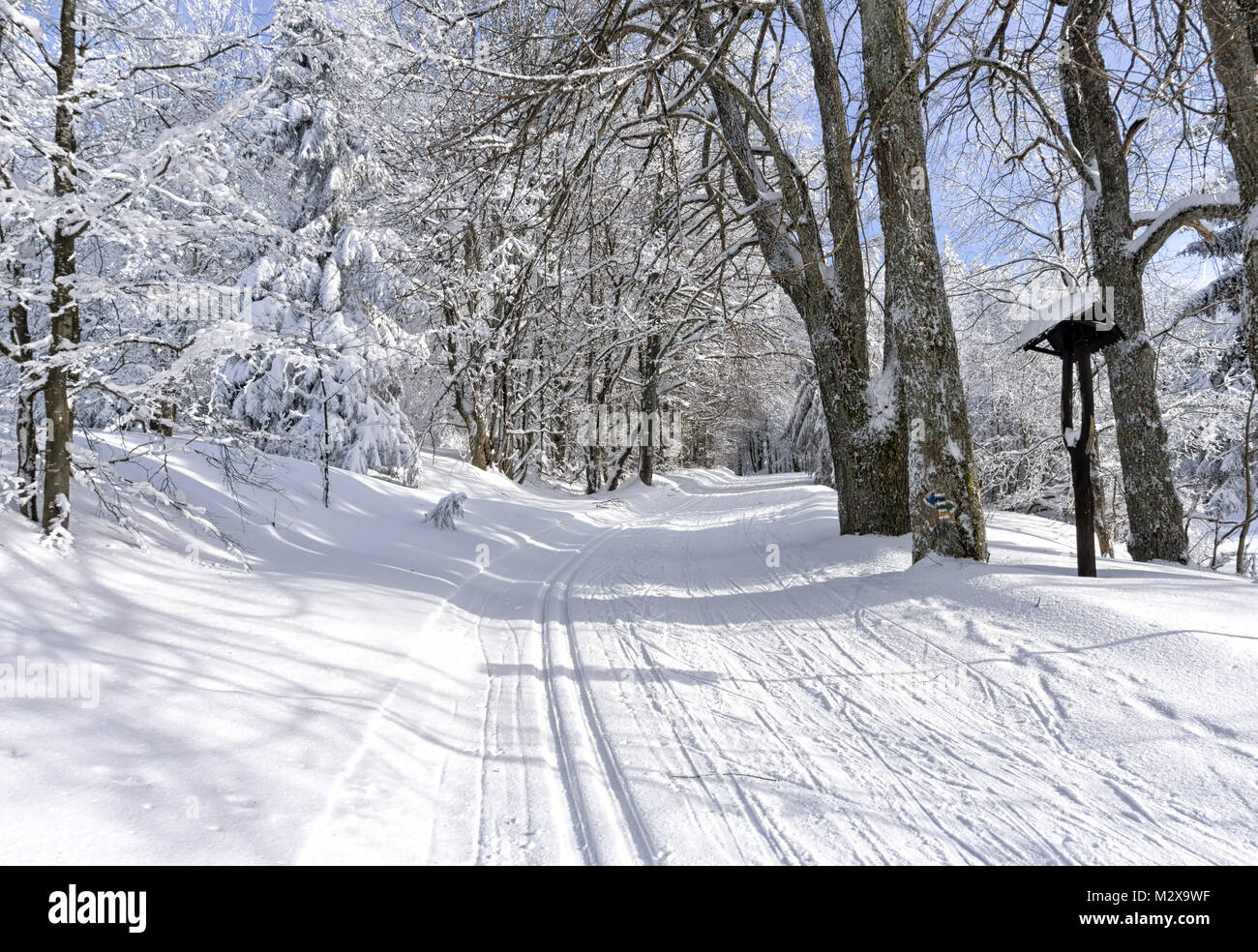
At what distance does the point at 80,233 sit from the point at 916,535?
7.50 metres

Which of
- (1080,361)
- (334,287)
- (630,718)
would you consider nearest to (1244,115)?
(1080,361)

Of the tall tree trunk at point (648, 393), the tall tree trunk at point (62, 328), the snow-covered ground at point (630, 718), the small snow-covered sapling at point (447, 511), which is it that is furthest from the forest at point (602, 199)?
the tall tree trunk at point (648, 393)

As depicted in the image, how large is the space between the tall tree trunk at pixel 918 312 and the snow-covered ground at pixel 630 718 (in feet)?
1.69

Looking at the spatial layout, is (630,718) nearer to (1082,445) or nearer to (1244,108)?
(1082,445)

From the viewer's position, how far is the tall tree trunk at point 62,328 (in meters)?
4.75

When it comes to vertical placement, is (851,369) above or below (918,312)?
below

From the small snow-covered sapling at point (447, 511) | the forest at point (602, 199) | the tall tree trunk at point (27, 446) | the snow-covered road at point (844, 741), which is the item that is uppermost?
the forest at point (602, 199)

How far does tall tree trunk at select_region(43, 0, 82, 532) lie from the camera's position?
187 inches

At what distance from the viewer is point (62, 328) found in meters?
4.86

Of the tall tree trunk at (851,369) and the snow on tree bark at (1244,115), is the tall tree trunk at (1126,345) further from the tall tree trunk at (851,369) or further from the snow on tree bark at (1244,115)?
the tall tree trunk at (851,369)

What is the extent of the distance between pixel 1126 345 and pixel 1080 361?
2111 mm

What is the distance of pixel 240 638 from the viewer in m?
4.32

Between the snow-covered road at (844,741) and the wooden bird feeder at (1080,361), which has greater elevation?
the wooden bird feeder at (1080,361)
